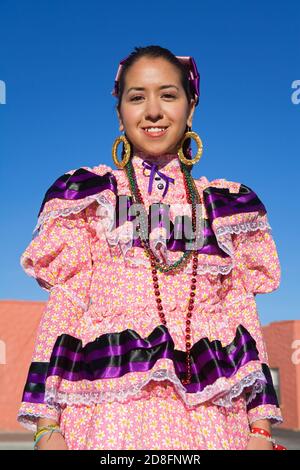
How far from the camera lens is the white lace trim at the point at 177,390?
2.33m

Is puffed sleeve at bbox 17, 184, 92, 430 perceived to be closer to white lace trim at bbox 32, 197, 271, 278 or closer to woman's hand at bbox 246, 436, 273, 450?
white lace trim at bbox 32, 197, 271, 278

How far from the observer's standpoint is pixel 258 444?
2441 millimetres

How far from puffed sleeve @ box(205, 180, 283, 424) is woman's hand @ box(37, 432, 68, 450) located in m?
0.88

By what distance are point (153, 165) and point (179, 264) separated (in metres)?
0.57

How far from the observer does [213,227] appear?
2781mm

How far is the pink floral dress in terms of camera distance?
2.36m

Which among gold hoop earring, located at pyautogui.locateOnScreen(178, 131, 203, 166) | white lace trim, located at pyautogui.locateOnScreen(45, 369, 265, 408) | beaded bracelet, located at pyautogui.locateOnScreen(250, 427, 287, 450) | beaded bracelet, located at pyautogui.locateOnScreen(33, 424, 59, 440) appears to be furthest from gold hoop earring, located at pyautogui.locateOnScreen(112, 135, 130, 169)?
beaded bracelet, located at pyautogui.locateOnScreen(250, 427, 287, 450)

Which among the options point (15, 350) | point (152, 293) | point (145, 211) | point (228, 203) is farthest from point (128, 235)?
point (15, 350)

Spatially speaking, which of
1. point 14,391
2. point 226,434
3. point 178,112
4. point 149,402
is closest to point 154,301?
point 149,402

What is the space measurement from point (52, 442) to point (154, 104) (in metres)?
1.54

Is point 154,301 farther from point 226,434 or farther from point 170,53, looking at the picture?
point 170,53

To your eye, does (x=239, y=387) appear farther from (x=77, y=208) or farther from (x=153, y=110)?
(x=153, y=110)

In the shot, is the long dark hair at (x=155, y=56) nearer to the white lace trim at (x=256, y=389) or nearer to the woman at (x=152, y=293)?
the woman at (x=152, y=293)

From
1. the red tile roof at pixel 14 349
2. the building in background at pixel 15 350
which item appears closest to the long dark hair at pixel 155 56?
the building in background at pixel 15 350
